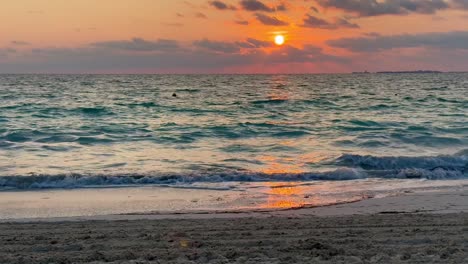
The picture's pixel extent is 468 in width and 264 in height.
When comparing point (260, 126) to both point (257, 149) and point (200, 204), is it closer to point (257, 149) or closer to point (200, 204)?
point (257, 149)

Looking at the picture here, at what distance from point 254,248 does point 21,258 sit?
8.77 feet

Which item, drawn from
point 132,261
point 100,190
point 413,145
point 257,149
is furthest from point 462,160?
point 132,261

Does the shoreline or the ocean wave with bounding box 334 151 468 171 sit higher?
the shoreline

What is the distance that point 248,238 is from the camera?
6.91 meters

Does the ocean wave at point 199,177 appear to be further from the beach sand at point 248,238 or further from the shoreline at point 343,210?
the beach sand at point 248,238

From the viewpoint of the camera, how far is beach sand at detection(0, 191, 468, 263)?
6.04 metres

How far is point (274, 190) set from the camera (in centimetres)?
1181

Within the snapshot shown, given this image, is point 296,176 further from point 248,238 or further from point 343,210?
point 248,238

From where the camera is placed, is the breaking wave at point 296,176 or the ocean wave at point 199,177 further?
the breaking wave at point 296,176

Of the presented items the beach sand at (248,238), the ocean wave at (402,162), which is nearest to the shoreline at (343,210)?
the beach sand at (248,238)

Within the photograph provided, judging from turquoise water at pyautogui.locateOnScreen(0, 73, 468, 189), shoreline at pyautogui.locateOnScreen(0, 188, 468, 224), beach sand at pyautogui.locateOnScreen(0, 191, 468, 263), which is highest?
beach sand at pyautogui.locateOnScreen(0, 191, 468, 263)

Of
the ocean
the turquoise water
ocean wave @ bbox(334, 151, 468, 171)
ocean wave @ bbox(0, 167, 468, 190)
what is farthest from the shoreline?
ocean wave @ bbox(334, 151, 468, 171)

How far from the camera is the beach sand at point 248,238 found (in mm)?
6039

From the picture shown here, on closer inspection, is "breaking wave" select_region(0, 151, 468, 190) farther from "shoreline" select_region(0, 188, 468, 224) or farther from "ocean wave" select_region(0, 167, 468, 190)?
"shoreline" select_region(0, 188, 468, 224)
